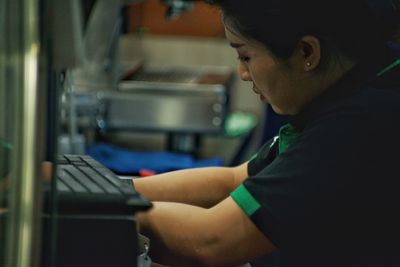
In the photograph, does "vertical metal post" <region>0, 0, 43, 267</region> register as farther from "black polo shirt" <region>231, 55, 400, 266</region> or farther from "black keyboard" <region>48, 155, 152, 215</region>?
"black polo shirt" <region>231, 55, 400, 266</region>

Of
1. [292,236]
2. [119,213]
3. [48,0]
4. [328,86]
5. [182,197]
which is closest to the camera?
[48,0]

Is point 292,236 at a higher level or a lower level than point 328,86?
lower

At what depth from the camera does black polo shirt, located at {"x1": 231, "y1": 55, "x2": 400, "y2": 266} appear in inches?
38.5

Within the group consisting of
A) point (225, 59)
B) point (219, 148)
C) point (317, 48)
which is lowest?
point (219, 148)

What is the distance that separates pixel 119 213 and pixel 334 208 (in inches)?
13.1

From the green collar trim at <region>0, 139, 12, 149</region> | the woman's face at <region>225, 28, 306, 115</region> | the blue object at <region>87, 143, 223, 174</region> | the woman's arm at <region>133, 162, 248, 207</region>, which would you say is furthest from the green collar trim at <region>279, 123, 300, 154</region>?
the blue object at <region>87, 143, 223, 174</region>

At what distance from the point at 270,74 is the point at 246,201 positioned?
185 mm

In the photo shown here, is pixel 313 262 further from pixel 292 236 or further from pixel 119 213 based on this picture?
pixel 119 213

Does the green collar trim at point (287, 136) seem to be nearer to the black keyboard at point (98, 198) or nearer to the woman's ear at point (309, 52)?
the woman's ear at point (309, 52)

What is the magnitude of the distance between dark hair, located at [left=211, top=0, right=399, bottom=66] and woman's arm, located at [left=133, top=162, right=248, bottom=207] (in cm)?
35

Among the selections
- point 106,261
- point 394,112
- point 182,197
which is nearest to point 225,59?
point 182,197

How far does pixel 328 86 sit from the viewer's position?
109cm

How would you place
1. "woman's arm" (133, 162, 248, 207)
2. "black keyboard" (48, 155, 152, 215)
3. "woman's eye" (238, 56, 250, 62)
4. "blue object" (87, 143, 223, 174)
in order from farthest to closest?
"blue object" (87, 143, 223, 174)
"woman's arm" (133, 162, 248, 207)
"woman's eye" (238, 56, 250, 62)
"black keyboard" (48, 155, 152, 215)

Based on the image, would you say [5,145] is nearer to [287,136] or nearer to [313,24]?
[313,24]
